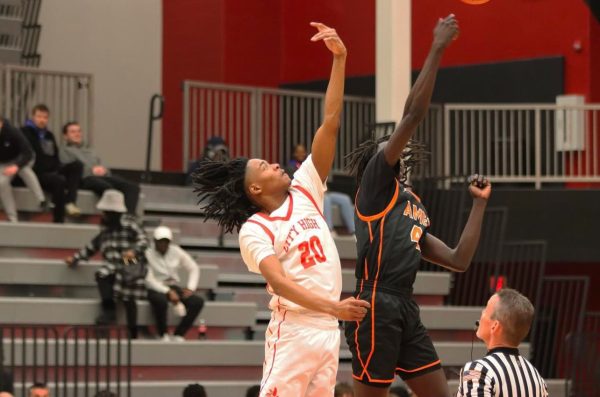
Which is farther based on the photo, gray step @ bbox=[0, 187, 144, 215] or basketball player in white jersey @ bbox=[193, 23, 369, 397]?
gray step @ bbox=[0, 187, 144, 215]

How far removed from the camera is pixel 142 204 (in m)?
13.8

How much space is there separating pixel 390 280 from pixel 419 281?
7.56 meters

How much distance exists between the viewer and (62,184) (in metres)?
13.0

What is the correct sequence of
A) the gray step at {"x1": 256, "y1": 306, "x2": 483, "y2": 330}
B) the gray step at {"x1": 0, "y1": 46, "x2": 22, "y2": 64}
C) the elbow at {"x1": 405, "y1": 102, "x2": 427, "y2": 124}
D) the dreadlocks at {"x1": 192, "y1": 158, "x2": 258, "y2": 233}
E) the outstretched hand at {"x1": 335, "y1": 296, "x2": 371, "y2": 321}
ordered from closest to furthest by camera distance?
the outstretched hand at {"x1": 335, "y1": 296, "x2": 371, "y2": 321}
the elbow at {"x1": 405, "y1": 102, "x2": 427, "y2": 124}
the dreadlocks at {"x1": 192, "y1": 158, "x2": 258, "y2": 233}
the gray step at {"x1": 256, "y1": 306, "x2": 483, "y2": 330}
the gray step at {"x1": 0, "y1": 46, "x2": 22, "y2": 64}

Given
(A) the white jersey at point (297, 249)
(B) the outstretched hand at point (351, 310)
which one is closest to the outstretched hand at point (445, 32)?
(A) the white jersey at point (297, 249)

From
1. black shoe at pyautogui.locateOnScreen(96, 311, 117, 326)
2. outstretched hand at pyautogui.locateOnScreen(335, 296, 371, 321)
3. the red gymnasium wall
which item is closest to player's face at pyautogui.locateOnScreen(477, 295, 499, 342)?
outstretched hand at pyautogui.locateOnScreen(335, 296, 371, 321)

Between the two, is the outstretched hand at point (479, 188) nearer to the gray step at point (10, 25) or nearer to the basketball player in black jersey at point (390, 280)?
the basketball player in black jersey at point (390, 280)

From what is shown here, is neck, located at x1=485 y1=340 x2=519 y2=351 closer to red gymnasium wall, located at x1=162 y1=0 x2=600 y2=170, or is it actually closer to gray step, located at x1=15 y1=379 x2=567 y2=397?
gray step, located at x1=15 y1=379 x2=567 y2=397

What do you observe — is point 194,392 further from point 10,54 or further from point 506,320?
point 10,54

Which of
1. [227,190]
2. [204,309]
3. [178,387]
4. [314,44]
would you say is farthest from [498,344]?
[314,44]

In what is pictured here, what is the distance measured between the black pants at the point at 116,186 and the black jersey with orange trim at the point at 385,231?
684cm

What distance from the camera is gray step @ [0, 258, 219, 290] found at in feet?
39.9

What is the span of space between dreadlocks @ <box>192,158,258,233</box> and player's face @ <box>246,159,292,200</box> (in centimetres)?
7

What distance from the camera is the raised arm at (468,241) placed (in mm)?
6340
